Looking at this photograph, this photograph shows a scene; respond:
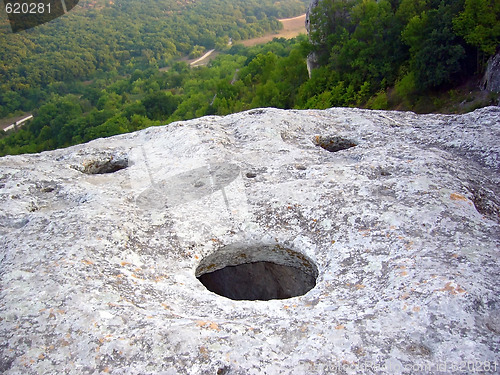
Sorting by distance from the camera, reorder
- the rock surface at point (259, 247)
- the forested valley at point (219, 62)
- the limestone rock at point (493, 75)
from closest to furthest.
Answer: the rock surface at point (259, 247)
the limestone rock at point (493, 75)
the forested valley at point (219, 62)

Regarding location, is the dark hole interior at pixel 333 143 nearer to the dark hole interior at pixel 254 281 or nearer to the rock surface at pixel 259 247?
the rock surface at pixel 259 247

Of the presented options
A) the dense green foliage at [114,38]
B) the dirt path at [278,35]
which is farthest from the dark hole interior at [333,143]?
the dirt path at [278,35]

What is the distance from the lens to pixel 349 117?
36.3 feet

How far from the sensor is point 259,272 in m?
9.43

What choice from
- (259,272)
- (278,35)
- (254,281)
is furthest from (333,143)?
(278,35)

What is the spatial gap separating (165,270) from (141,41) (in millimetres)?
85186

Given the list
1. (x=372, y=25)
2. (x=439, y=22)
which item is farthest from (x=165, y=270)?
(x=372, y=25)

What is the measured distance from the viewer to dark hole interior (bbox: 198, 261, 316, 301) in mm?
8844

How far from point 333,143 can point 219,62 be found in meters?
61.0

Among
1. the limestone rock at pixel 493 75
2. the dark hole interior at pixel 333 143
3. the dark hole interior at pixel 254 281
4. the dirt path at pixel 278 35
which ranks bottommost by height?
the dirt path at pixel 278 35

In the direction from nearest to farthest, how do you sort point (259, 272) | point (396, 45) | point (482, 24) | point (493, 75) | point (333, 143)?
point (259, 272) < point (333, 143) < point (493, 75) < point (482, 24) < point (396, 45)

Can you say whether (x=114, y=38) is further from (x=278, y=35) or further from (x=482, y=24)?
(x=482, y=24)

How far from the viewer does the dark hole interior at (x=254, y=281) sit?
8844mm

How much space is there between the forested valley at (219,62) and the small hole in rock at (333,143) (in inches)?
521
